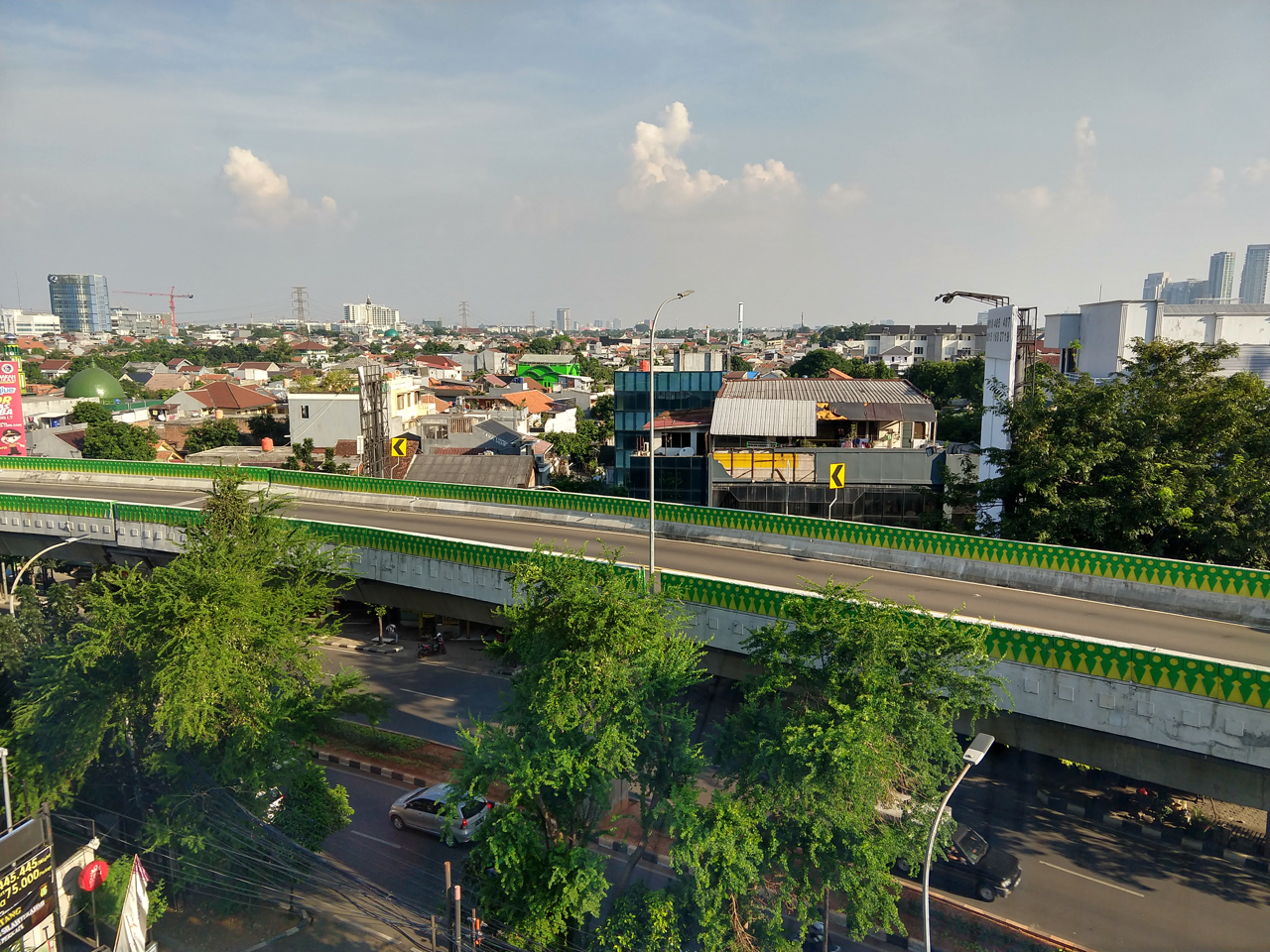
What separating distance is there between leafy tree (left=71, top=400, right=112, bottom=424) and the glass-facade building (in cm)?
4202

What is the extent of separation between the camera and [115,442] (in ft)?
182

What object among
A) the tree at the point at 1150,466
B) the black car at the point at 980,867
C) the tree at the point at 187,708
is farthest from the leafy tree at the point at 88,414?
the black car at the point at 980,867

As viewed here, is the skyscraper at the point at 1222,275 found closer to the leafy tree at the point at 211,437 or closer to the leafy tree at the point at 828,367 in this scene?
the leafy tree at the point at 828,367

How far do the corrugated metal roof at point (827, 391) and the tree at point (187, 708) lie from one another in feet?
104

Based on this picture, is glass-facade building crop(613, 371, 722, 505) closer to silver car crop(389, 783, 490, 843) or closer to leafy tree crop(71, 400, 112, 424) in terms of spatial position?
silver car crop(389, 783, 490, 843)

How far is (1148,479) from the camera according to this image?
23.7 meters

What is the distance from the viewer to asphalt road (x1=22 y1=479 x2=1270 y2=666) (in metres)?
17.5

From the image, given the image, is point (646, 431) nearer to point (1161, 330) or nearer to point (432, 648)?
point (432, 648)

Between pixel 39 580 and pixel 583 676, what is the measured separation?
122 ft

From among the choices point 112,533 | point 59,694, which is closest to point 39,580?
point 112,533

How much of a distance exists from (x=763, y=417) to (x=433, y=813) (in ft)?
91.3

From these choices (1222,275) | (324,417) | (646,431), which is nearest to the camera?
(646,431)

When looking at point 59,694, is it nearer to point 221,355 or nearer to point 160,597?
point 160,597

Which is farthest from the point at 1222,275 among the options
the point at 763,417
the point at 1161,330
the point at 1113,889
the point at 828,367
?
the point at 1113,889
